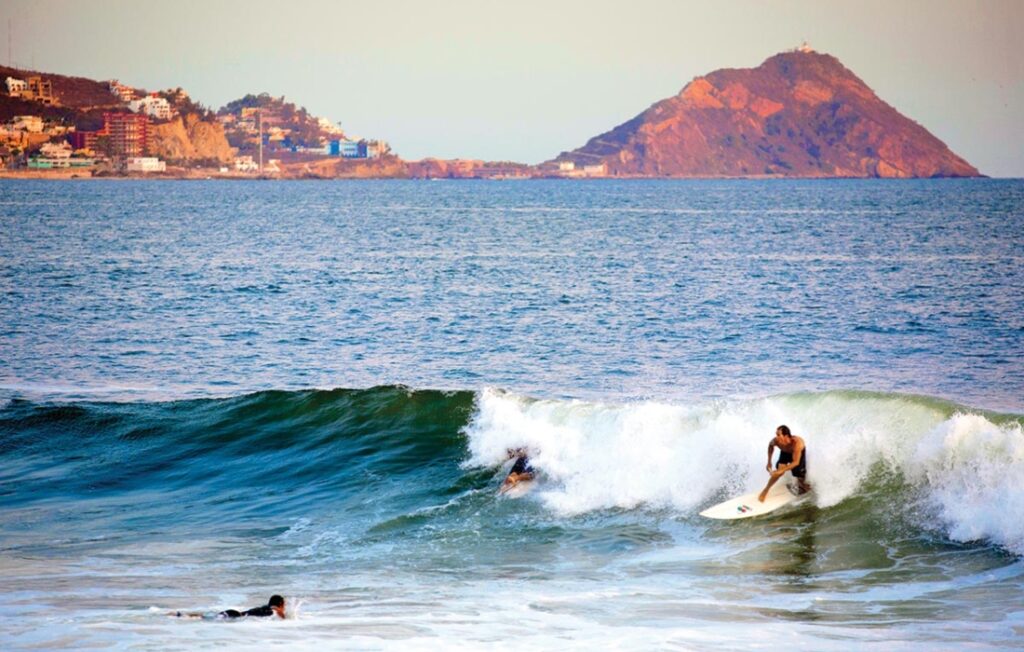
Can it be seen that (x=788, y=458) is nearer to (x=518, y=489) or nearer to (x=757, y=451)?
(x=757, y=451)

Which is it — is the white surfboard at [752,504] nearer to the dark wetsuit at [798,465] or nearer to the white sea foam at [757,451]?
the dark wetsuit at [798,465]

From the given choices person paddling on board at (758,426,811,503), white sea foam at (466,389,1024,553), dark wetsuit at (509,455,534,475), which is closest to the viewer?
white sea foam at (466,389,1024,553)

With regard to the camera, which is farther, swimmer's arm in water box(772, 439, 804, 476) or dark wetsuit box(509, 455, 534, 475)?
dark wetsuit box(509, 455, 534, 475)

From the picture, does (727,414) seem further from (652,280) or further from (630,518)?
(652,280)

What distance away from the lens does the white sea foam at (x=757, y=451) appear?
1745 centimetres

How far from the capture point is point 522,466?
21.0 meters

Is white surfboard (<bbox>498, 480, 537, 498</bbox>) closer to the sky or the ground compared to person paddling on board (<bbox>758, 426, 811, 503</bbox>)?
closer to the ground

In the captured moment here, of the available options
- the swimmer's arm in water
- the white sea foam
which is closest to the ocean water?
the white sea foam

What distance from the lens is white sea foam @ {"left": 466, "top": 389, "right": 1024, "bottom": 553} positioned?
1745 cm

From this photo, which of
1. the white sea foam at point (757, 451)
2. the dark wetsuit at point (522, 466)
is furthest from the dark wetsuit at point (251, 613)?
the dark wetsuit at point (522, 466)

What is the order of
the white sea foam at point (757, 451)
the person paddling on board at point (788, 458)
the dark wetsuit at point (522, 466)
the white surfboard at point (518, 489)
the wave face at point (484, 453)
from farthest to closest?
the dark wetsuit at point (522, 466)
the white surfboard at point (518, 489)
the person paddling on board at point (788, 458)
the wave face at point (484, 453)
the white sea foam at point (757, 451)

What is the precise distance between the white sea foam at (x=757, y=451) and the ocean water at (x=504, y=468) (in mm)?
54

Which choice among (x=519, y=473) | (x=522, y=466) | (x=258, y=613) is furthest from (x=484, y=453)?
(x=258, y=613)

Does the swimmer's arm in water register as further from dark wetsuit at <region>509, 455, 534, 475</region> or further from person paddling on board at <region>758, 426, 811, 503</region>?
dark wetsuit at <region>509, 455, 534, 475</region>
